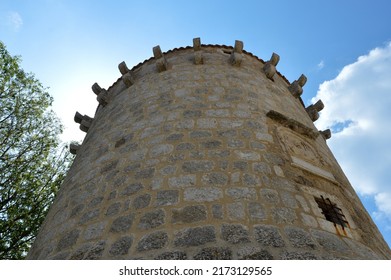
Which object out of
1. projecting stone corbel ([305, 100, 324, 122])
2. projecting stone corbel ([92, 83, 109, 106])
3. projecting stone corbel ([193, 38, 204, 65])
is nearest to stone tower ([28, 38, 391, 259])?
projecting stone corbel ([193, 38, 204, 65])

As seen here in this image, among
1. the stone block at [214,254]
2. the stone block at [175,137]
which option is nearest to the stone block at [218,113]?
the stone block at [175,137]

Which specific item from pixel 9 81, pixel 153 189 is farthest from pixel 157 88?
pixel 9 81

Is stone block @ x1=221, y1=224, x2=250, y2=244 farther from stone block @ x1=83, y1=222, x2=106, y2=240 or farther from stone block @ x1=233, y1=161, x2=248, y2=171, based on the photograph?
stone block @ x1=83, y1=222, x2=106, y2=240

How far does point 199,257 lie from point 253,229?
512 millimetres

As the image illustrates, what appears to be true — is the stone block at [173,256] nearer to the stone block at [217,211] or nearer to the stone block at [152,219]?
the stone block at [152,219]

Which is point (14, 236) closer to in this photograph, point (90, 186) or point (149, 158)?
point (90, 186)

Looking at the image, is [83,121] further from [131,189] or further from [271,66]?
[271,66]

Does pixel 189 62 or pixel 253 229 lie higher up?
pixel 189 62

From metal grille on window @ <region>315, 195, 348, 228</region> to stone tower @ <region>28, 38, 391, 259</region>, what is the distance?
14mm

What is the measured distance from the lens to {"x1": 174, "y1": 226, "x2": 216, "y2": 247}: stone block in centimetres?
227

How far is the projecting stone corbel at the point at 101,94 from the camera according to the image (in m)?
5.76

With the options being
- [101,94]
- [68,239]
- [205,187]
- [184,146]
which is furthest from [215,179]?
[101,94]

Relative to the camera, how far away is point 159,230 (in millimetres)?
2428

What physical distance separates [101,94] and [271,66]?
3.46 m
